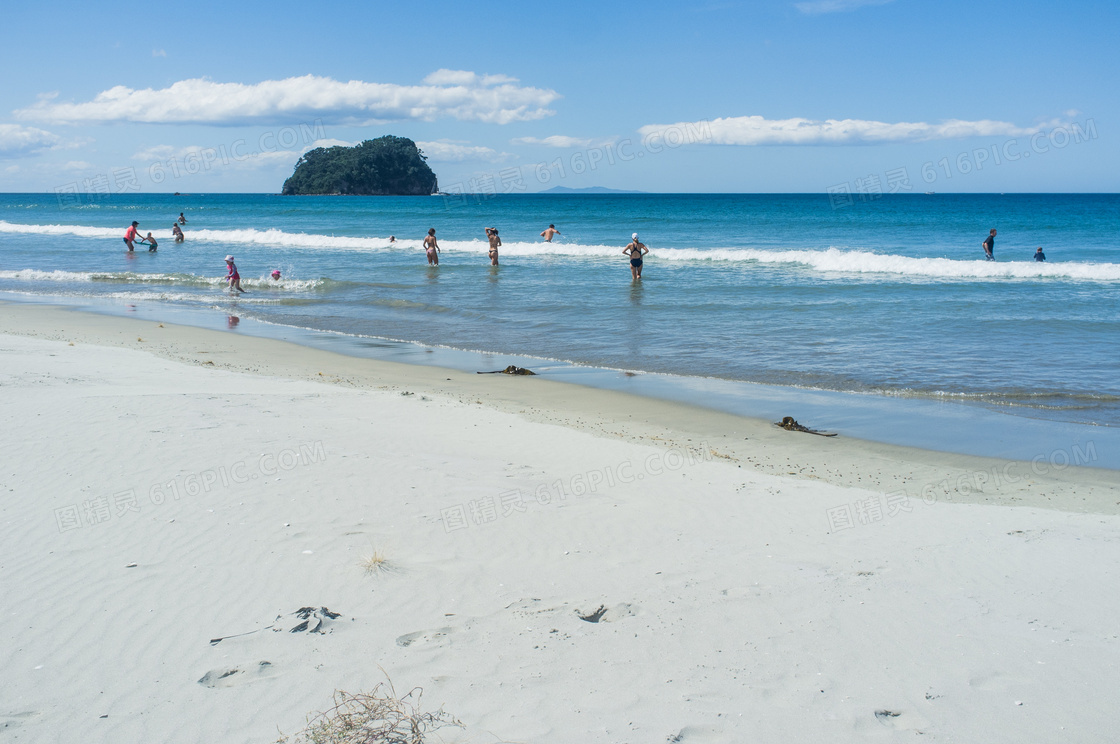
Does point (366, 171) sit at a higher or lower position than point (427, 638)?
higher

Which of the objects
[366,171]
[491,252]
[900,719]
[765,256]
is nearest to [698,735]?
[900,719]

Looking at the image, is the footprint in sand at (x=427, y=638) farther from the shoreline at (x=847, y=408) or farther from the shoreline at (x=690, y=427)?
the shoreline at (x=847, y=408)

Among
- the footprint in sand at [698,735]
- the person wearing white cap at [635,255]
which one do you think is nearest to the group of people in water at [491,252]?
the person wearing white cap at [635,255]

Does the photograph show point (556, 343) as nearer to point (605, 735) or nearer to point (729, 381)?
point (729, 381)

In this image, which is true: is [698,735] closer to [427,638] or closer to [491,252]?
[427,638]

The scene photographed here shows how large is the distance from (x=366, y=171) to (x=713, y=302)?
121 metres

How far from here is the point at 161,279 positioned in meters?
23.3

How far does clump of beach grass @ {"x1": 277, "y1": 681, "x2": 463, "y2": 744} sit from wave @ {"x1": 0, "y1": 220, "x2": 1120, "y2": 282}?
26332 mm

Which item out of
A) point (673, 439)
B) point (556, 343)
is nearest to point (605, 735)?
point (673, 439)

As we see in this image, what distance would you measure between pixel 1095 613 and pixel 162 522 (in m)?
5.61

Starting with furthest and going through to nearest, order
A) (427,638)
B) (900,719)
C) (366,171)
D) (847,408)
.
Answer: (366,171) < (847,408) < (427,638) < (900,719)

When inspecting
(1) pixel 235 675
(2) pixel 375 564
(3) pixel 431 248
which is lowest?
(1) pixel 235 675

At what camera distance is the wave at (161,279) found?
22.5m

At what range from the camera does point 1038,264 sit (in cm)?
2722
